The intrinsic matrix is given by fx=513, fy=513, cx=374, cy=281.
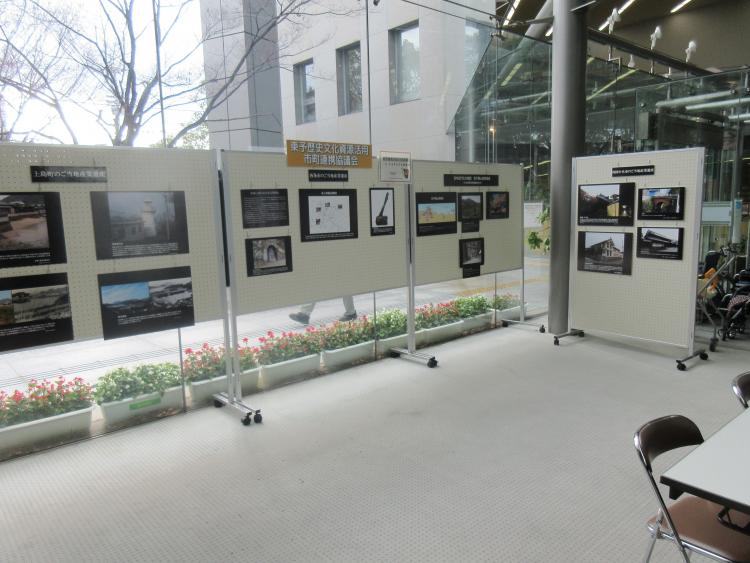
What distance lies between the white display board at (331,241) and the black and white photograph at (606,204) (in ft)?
3.17

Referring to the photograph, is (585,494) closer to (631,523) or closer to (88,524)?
(631,523)

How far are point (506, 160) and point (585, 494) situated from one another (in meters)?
4.85

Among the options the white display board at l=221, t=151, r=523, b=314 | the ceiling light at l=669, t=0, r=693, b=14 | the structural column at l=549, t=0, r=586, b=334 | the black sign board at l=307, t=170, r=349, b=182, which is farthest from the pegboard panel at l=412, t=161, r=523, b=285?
the ceiling light at l=669, t=0, r=693, b=14

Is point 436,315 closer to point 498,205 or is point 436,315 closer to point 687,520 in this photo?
point 498,205

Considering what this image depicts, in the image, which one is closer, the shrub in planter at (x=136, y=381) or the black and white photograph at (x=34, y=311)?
the black and white photograph at (x=34, y=311)

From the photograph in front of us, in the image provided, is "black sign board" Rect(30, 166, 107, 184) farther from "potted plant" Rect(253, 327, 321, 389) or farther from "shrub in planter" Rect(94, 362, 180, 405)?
"potted plant" Rect(253, 327, 321, 389)

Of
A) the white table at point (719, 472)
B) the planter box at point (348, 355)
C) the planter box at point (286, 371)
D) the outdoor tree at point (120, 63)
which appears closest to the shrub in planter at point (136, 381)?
the planter box at point (286, 371)

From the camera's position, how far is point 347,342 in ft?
17.3

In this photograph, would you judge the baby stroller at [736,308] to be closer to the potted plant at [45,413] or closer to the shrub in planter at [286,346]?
the shrub in planter at [286,346]

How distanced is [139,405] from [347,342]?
6.75 ft

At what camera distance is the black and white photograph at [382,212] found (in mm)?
4805

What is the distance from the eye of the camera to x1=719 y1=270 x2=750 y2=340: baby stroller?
18.4ft

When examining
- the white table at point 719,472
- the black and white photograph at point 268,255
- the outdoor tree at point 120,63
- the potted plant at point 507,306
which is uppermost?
the outdoor tree at point 120,63

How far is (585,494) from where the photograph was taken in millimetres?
2799
